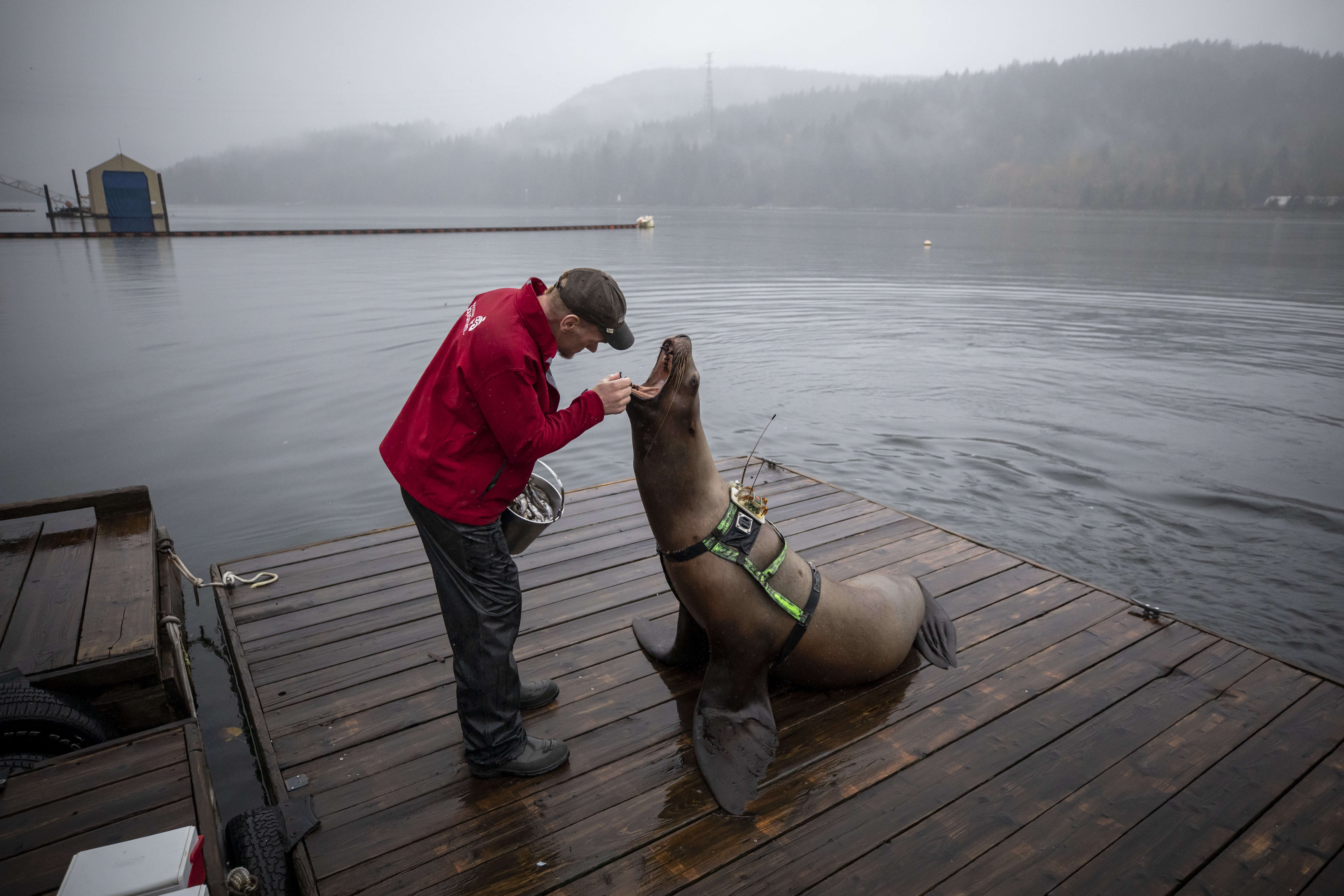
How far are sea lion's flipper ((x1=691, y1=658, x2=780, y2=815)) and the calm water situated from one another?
250 centimetres

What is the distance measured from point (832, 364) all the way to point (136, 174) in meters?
47.1

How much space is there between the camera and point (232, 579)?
4582mm

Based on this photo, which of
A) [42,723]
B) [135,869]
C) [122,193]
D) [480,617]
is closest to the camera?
[135,869]

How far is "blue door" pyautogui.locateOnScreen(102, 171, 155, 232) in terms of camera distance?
43094 mm

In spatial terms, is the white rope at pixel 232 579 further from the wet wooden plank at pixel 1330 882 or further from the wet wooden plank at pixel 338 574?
the wet wooden plank at pixel 1330 882

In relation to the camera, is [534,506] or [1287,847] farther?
[534,506]

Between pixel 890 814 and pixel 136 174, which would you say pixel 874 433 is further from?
pixel 136 174

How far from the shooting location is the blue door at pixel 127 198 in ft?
141

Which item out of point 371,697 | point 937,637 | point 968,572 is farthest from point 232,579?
point 968,572

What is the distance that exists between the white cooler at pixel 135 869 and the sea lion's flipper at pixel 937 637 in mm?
3160

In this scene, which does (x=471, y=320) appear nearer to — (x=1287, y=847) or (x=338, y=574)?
(x=338, y=574)

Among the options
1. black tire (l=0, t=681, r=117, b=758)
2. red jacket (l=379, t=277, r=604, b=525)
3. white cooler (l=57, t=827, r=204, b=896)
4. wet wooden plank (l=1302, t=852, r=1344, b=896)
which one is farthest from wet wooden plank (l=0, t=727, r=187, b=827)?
wet wooden plank (l=1302, t=852, r=1344, b=896)

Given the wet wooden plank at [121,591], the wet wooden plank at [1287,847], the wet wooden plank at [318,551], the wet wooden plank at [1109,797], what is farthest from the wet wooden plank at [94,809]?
the wet wooden plank at [1287,847]

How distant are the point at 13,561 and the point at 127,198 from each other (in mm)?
→ 50285
